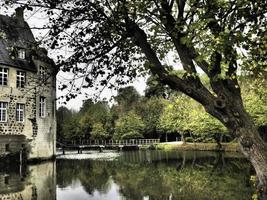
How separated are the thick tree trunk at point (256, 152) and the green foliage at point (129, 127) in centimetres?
5261

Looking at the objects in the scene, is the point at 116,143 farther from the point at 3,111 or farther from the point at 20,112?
the point at 3,111

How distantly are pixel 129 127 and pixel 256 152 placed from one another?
176ft

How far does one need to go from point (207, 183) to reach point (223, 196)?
3149mm

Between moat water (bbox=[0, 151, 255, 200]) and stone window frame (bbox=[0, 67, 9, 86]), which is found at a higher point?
stone window frame (bbox=[0, 67, 9, 86])

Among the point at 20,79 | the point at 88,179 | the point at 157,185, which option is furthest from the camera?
the point at 20,79

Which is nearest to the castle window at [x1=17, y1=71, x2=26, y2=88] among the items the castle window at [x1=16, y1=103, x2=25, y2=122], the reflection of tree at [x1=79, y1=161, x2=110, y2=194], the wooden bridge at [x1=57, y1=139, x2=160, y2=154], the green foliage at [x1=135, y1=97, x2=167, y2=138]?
the castle window at [x1=16, y1=103, x2=25, y2=122]

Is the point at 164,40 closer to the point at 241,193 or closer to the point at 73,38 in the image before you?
the point at 73,38

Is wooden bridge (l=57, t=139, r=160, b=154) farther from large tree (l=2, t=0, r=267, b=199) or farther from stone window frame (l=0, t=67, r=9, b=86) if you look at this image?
large tree (l=2, t=0, r=267, b=199)

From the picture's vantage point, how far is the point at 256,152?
5.21 metres

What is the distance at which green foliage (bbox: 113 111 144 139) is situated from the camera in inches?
2299

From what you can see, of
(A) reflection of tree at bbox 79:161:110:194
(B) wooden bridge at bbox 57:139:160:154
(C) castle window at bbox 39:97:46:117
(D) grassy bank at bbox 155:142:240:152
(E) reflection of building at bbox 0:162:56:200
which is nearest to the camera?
(E) reflection of building at bbox 0:162:56:200

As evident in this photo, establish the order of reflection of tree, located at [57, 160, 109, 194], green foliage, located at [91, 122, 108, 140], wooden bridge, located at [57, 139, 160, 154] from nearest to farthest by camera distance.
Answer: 1. reflection of tree, located at [57, 160, 109, 194]
2. wooden bridge, located at [57, 139, 160, 154]
3. green foliage, located at [91, 122, 108, 140]

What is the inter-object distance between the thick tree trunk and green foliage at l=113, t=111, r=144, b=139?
52606 millimetres

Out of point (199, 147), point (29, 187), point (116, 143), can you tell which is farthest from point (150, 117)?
point (29, 187)
